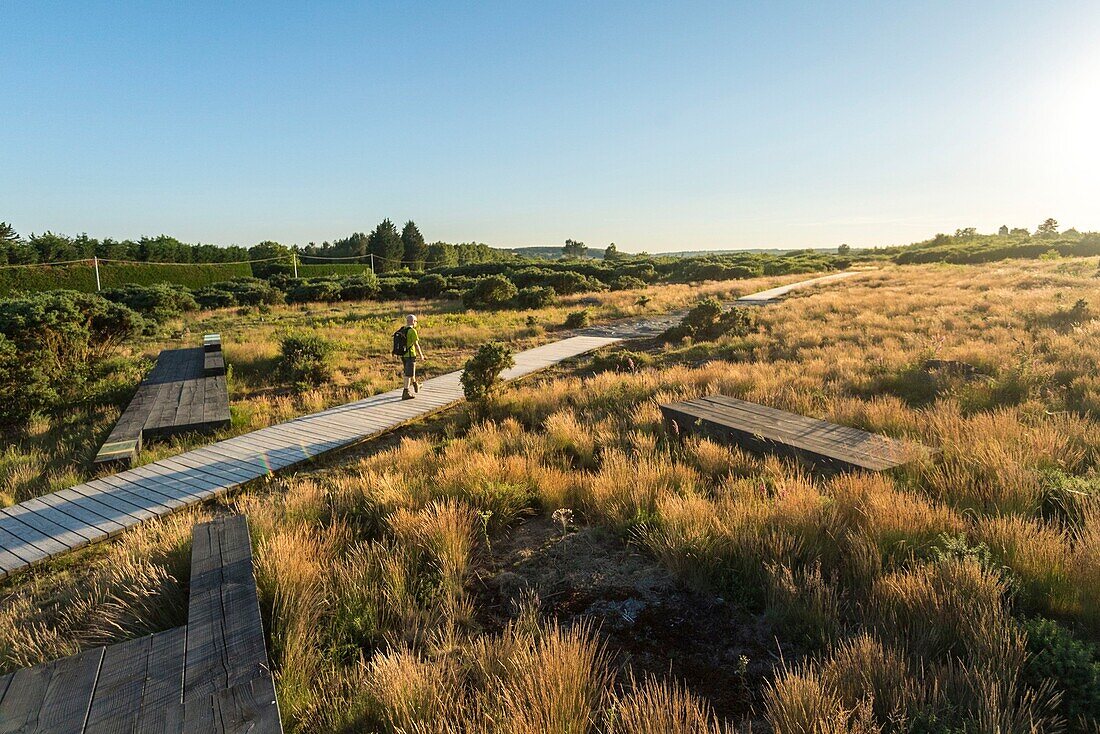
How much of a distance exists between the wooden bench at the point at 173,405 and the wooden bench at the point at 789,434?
748 cm

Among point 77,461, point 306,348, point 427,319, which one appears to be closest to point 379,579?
point 77,461

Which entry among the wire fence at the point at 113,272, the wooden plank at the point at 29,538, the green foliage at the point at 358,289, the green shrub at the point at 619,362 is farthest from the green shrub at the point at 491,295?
the wire fence at the point at 113,272

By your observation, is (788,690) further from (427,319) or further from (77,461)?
(427,319)

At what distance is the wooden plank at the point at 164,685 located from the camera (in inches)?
82.6

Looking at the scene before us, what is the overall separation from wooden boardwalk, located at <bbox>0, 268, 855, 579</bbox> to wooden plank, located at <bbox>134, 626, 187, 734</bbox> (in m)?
3.63

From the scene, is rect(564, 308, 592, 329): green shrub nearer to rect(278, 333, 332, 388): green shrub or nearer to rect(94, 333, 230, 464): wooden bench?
rect(278, 333, 332, 388): green shrub

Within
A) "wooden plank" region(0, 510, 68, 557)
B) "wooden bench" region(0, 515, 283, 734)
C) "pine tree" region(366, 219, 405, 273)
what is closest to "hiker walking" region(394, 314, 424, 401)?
"wooden plank" region(0, 510, 68, 557)

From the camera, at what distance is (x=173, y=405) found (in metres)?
9.33

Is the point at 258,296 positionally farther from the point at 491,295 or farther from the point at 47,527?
the point at 47,527

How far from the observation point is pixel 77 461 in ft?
24.5

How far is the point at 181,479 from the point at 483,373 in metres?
4.53

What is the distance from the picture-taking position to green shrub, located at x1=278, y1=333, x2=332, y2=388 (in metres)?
11.9

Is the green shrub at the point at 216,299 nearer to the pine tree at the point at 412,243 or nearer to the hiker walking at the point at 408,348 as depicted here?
the hiker walking at the point at 408,348

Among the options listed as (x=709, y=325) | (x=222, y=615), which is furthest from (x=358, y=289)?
(x=222, y=615)
